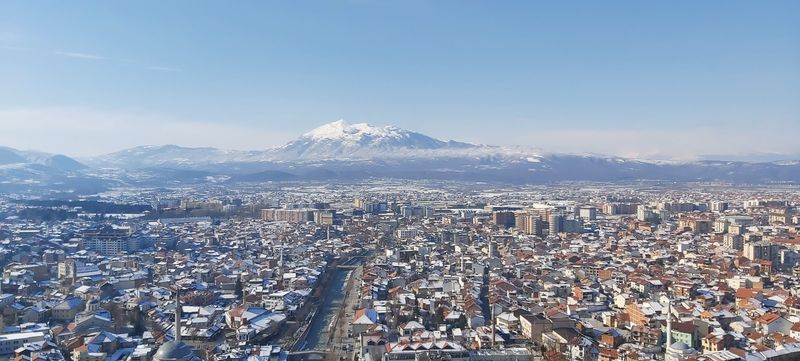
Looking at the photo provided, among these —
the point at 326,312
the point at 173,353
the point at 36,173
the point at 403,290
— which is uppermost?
the point at 36,173

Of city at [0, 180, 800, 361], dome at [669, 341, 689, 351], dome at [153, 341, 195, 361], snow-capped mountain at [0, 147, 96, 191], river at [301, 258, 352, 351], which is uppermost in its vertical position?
snow-capped mountain at [0, 147, 96, 191]

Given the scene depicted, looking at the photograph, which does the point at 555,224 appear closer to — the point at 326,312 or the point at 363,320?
the point at 326,312

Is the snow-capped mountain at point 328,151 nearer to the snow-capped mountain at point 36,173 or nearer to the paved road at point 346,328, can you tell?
the snow-capped mountain at point 36,173

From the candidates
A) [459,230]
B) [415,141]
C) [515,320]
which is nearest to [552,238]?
Answer: [459,230]

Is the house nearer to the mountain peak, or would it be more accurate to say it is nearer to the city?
the city

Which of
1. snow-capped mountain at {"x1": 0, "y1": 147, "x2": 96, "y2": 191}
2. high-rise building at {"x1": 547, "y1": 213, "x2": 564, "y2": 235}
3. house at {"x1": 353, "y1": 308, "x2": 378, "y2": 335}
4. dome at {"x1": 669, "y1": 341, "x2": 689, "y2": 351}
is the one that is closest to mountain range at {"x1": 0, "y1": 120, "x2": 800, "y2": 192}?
snow-capped mountain at {"x1": 0, "y1": 147, "x2": 96, "y2": 191}

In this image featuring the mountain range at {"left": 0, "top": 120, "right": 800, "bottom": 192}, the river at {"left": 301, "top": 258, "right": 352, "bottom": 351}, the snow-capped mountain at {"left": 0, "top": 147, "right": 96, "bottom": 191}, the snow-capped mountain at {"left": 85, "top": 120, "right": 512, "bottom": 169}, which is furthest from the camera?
the snow-capped mountain at {"left": 85, "top": 120, "right": 512, "bottom": 169}

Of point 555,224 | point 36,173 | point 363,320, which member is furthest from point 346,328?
point 36,173
